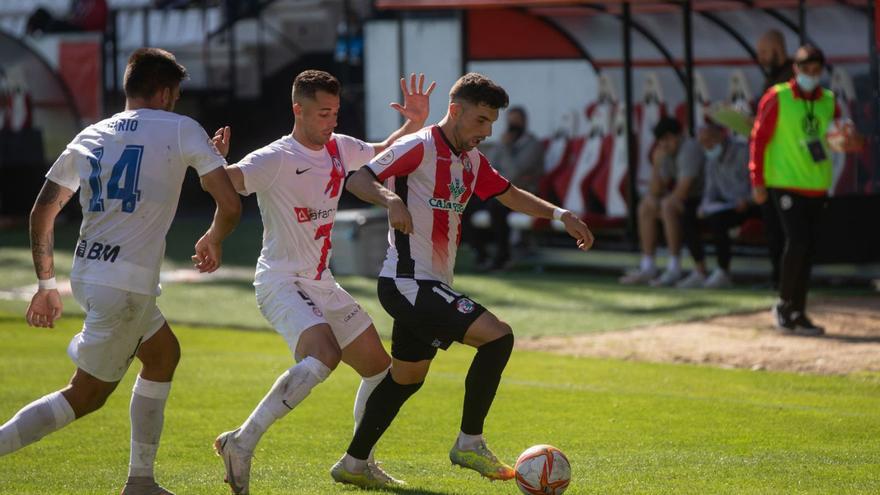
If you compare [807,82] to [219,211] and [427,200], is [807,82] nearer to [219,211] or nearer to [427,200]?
[427,200]

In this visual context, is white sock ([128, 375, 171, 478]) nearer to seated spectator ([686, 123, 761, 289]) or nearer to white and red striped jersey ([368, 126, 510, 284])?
white and red striped jersey ([368, 126, 510, 284])

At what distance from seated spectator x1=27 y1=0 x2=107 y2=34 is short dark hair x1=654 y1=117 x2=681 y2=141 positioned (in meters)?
12.0

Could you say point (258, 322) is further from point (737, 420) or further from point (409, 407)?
point (737, 420)

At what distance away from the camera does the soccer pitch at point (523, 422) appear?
6.92m

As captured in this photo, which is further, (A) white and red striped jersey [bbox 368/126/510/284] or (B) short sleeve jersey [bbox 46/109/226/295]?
(A) white and red striped jersey [bbox 368/126/510/284]

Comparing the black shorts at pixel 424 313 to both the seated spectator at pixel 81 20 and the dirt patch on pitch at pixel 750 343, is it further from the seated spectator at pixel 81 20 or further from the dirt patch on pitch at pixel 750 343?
the seated spectator at pixel 81 20

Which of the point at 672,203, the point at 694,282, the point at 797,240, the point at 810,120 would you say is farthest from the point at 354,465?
the point at 672,203

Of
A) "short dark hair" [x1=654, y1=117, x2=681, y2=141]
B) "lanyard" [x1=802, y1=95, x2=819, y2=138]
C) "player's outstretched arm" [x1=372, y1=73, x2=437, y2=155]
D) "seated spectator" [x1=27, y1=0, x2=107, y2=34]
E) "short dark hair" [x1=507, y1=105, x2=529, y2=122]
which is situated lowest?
"short dark hair" [x1=654, y1=117, x2=681, y2=141]

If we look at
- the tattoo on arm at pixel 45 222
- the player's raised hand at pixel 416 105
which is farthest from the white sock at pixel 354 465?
the player's raised hand at pixel 416 105

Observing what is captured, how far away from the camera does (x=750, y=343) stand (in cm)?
1169

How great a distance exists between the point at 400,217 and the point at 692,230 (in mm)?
9555

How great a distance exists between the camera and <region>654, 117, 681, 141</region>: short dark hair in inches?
630

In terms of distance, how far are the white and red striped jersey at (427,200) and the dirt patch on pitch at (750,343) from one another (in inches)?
178

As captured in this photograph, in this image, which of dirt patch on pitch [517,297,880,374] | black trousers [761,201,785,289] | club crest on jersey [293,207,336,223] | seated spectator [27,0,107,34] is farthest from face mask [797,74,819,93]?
seated spectator [27,0,107,34]
